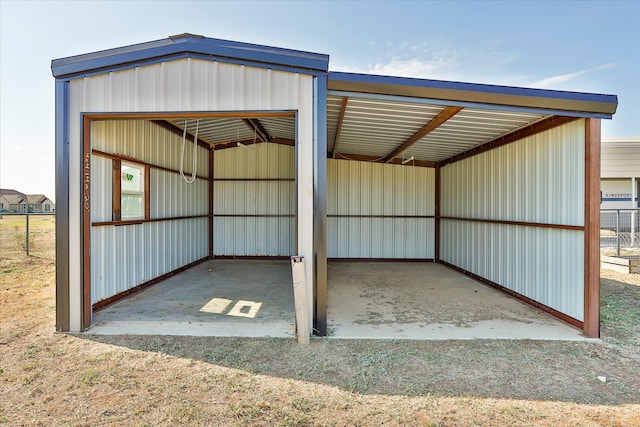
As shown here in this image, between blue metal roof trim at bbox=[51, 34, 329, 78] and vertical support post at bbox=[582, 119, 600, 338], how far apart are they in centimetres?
309

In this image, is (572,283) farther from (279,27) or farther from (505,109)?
(279,27)

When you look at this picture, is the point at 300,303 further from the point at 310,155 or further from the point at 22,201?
the point at 22,201

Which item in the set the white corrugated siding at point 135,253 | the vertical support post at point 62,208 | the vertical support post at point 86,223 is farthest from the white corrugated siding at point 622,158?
the vertical support post at point 62,208

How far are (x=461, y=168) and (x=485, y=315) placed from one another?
4187 millimetres

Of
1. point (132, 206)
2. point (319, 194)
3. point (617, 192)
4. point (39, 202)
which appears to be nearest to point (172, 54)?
point (319, 194)

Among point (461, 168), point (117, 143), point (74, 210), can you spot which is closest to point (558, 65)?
point (461, 168)

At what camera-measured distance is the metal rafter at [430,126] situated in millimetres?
4499

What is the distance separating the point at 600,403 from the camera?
255 centimetres

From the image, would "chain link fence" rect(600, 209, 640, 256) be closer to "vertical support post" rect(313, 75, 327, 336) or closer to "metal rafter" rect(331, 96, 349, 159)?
"metal rafter" rect(331, 96, 349, 159)

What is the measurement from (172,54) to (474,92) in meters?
3.43

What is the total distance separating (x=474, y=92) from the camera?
3.86 meters

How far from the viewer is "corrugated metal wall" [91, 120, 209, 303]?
4.84 metres

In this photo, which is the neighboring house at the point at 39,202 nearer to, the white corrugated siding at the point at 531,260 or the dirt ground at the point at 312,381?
the dirt ground at the point at 312,381

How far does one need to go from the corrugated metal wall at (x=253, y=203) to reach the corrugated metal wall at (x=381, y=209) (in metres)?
1.29
